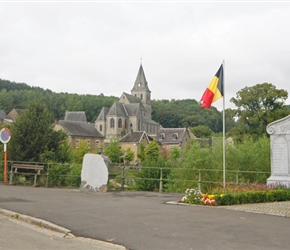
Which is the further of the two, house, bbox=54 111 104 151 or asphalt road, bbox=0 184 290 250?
house, bbox=54 111 104 151

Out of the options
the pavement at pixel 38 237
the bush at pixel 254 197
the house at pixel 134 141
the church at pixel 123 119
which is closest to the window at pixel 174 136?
the house at pixel 134 141

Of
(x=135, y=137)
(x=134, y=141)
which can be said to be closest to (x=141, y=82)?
(x=135, y=137)

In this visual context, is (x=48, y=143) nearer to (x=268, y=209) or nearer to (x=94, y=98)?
(x=268, y=209)

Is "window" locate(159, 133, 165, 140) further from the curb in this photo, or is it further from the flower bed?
the curb

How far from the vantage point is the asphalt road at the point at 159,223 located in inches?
296

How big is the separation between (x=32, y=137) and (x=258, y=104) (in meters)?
27.2

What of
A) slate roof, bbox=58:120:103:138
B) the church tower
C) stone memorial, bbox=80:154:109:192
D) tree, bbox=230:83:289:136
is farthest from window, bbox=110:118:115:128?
stone memorial, bbox=80:154:109:192

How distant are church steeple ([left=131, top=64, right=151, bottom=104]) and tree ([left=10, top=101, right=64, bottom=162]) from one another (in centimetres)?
12241

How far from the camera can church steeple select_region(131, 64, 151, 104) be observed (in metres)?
147

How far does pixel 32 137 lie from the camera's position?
23859 mm

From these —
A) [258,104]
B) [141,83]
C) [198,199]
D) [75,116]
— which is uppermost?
[141,83]

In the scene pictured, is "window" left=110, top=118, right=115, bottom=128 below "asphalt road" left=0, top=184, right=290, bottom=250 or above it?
above

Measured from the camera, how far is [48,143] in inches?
950

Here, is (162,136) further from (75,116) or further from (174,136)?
(75,116)
